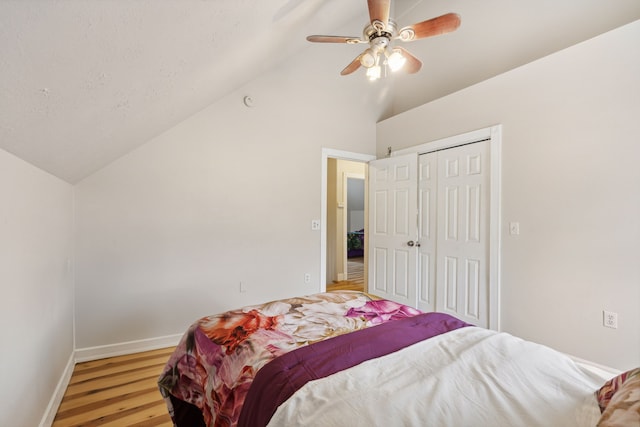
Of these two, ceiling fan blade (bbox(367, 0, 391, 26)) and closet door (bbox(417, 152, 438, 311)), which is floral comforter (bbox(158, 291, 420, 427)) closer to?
closet door (bbox(417, 152, 438, 311))

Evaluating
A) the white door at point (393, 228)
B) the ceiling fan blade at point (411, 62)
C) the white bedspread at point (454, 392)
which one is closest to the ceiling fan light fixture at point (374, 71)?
the ceiling fan blade at point (411, 62)

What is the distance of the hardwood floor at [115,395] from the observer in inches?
65.1

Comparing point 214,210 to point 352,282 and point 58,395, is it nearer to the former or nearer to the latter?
point 58,395

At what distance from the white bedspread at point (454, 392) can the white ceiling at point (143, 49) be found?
3.66 feet

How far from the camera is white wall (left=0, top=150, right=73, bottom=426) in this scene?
108cm

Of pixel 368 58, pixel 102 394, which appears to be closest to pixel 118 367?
pixel 102 394

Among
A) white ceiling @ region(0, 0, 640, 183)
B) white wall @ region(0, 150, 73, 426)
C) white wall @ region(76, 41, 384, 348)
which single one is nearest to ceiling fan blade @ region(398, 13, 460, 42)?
white ceiling @ region(0, 0, 640, 183)

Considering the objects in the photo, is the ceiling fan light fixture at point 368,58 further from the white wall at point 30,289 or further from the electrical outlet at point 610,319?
the electrical outlet at point 610,319

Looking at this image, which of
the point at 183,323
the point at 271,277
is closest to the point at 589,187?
the point at 271,277

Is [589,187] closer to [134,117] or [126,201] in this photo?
[134,117]

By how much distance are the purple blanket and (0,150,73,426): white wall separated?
3.22ft

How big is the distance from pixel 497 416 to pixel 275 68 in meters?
3.47

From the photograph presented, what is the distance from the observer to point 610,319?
6.66 feet

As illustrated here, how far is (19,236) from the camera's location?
3.95 ft
